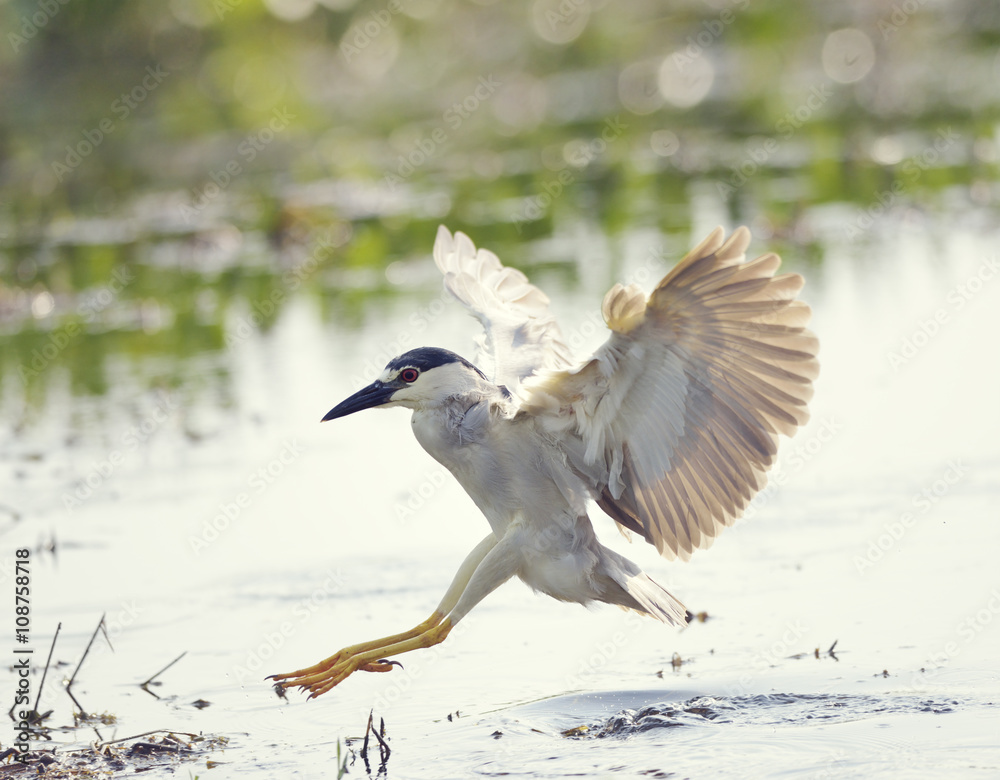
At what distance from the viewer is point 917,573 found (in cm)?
611

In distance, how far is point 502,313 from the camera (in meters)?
6.43

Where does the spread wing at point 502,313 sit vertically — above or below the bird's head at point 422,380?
above

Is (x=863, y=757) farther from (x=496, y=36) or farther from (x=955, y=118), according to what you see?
(x=496, y=36)

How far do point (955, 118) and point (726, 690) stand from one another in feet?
45.4

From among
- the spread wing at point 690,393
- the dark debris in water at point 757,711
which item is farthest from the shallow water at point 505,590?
the spread wing at point 690,393

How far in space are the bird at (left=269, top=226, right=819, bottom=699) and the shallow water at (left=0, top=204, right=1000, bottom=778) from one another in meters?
0.31

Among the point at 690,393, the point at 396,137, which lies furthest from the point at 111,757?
the point at 396,137

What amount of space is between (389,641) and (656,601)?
983 mm

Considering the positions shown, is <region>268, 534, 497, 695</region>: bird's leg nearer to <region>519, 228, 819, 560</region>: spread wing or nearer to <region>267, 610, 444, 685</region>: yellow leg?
<region>267, 610, 444, 685</region>: yellow leg

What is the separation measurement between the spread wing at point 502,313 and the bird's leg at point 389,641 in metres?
0.74

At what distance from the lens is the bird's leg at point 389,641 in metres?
5.21

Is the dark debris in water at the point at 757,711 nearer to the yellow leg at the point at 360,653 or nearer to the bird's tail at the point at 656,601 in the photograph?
the bird's tail at the point at 656,601

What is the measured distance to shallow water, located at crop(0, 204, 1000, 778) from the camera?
16.0 feet

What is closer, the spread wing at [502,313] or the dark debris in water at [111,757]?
the dark debris in water at [111,757]
